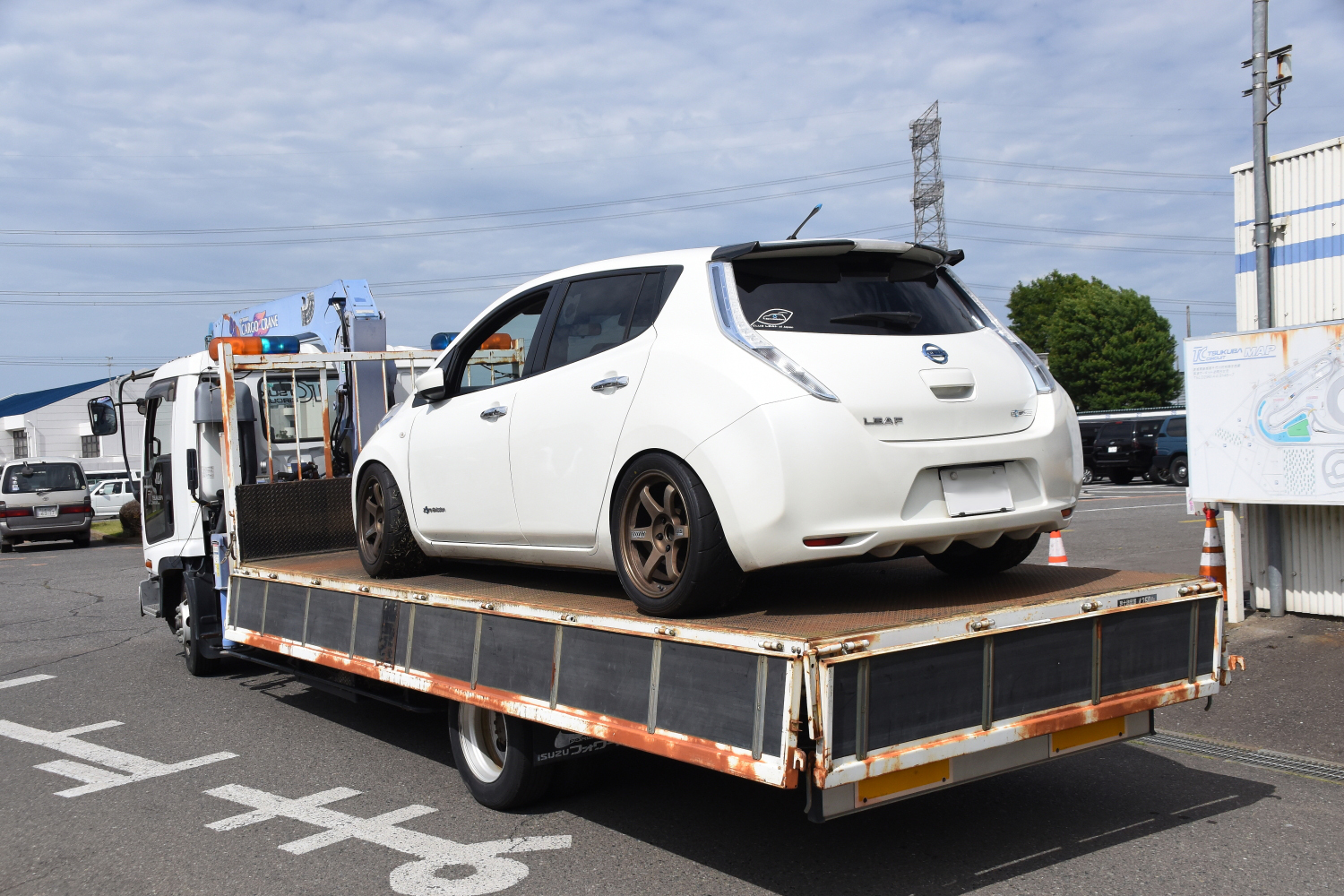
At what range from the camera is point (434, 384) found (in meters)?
5.74

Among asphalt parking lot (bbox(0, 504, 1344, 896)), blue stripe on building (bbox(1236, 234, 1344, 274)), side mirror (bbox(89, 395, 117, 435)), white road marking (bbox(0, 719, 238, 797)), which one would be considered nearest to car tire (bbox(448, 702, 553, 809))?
asphalt parking lot (bbox(0, 504, 1344, 896))

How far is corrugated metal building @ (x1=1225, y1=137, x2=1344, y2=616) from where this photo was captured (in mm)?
8516

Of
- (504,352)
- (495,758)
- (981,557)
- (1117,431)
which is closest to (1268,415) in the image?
(981,557)

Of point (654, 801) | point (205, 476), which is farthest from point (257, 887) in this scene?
point (205, 476)

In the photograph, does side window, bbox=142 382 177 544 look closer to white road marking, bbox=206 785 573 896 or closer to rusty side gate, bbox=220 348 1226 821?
white road marking, bbox=206 785 573 896

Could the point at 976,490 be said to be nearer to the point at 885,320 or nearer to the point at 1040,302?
the point at 885,320

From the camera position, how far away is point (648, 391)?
428 cm

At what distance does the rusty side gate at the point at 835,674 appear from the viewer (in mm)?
3332

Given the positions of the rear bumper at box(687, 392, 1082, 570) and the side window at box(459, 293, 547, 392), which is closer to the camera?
the rear bumper at box(687, 392, 1082, 570)

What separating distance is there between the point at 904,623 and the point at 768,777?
65 centimetres

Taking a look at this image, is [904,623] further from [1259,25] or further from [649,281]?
[1259,25]

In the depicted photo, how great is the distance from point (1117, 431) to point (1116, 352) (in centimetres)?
3030

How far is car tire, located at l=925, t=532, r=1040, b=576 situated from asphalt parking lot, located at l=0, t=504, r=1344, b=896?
3.42 feet

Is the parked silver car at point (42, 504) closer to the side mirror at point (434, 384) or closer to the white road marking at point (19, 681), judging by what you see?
the white road marking at point (19, 681)
